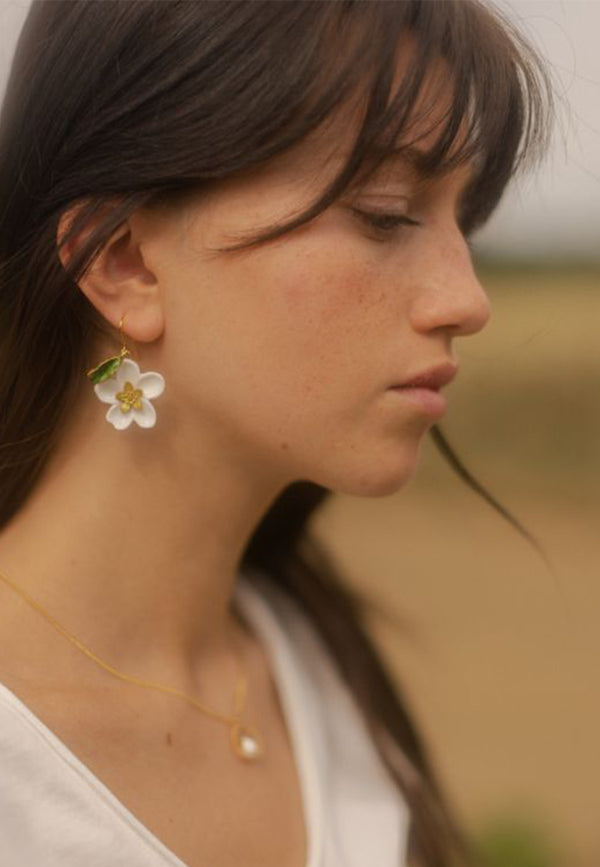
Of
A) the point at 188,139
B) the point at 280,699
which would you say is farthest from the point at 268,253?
the point at 280,699

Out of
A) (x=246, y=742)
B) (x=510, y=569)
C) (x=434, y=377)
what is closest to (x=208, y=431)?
(x=434, y=377)

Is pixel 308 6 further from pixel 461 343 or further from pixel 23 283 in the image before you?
pixel 461 343

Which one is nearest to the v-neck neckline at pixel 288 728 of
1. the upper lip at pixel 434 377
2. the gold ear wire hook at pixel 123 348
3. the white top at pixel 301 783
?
the white top at pixel 301 783

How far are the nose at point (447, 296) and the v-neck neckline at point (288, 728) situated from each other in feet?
1.29

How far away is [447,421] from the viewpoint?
132cm

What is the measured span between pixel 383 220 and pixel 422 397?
0.44 ft

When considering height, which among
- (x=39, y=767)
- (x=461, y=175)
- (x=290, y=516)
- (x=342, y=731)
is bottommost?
(x=342, y=731)

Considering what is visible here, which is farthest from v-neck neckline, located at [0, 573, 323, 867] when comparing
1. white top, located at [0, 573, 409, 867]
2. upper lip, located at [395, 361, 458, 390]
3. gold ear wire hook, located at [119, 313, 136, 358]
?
upper lip, located at [395, 361, 458, 390]

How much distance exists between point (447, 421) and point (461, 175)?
0.35 m

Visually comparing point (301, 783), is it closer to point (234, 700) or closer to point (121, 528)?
point (234, 700)

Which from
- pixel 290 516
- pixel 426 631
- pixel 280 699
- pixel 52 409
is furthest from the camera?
pixel 426 631

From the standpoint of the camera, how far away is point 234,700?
3.93 feet

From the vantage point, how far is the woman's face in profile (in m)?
0.97

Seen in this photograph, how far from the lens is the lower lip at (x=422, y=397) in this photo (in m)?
1.03
